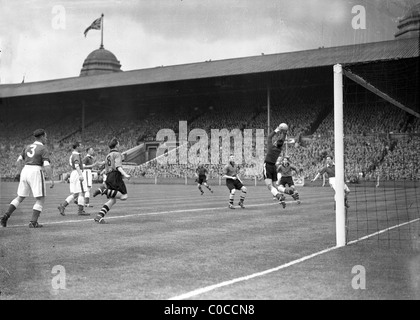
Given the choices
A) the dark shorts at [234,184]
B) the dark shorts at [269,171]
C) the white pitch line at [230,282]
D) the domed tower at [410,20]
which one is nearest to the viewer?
the white pitch line at [230,282]

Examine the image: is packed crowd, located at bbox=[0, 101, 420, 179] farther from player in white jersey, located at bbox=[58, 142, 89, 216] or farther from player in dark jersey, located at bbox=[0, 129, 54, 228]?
player in dark jersey, located at bbox=[0, 129, 54, 228]

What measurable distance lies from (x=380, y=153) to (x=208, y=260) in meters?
32.0

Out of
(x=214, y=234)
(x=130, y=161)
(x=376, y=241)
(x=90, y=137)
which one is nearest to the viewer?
(x=376, y=241)

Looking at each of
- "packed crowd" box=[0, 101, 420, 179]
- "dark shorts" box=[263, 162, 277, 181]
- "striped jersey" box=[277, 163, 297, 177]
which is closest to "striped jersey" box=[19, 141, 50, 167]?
"dark shorts" box=[263, 162, 277, 181]

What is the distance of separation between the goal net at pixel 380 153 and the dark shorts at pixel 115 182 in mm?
5184

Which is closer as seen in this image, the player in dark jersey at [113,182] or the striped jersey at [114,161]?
the player in dark jersey at [113,182]

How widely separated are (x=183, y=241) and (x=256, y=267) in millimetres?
2460

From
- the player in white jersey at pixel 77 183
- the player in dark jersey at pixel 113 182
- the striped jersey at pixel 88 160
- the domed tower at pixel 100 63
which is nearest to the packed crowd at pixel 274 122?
the domed tower at pixel 100 63

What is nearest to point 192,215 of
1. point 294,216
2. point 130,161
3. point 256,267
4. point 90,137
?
point 294,216

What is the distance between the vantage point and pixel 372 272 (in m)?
5.86

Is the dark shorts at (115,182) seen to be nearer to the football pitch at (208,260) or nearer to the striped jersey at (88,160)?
the football pitch at (208,260)

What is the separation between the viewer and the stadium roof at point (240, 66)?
119 feet
